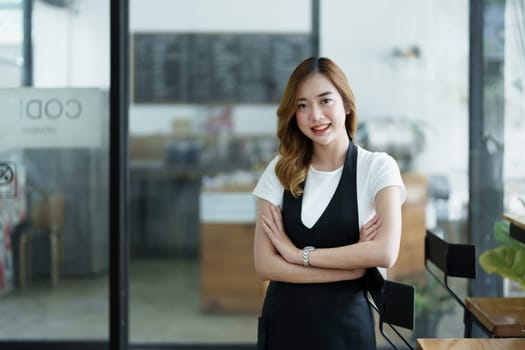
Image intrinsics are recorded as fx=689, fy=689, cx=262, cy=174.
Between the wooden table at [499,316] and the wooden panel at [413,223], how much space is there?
128 cm

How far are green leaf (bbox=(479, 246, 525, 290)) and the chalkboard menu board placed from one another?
1.71 m

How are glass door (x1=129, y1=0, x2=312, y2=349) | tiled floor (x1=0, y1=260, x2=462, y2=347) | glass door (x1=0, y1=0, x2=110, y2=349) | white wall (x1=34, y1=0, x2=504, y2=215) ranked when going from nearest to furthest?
glass door (x1=0, y1=0, x2=110, y2=349), tiled floor (x1=0, y1=260, x2=462, y2=347), white wall (x1=34, y1=0, x2=504, y2=215), glass door (x1=129, y1=0, x2=312, y2=349)

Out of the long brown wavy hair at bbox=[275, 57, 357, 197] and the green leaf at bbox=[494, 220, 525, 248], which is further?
the green leaf at bbox=[494, 220, 525, 248]

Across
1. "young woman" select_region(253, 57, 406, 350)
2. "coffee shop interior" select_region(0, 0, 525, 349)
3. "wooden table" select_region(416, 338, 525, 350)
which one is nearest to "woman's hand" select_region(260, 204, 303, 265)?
"young woman" select_region(253, 57, 406, 350)

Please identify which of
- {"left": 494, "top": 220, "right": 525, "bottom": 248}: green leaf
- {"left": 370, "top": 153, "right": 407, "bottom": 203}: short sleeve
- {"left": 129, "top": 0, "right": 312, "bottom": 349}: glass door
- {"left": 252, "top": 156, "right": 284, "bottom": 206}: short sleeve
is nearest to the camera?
{"left": 370, "top": 153, "right": 407, "bottom": 203}: short sleeve

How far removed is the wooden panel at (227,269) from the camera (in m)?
3.89

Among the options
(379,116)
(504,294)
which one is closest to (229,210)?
(379,116)

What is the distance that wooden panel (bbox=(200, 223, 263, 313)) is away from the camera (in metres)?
3.89

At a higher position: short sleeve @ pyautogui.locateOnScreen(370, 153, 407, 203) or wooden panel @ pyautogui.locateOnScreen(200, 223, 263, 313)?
short sleeve @ pyautogui.locateOnScreen(370, 153, 407, 203)

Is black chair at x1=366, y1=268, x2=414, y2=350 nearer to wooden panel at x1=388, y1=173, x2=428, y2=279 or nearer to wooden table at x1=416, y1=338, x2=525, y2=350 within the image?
wooden table at x1=416, y1=338, x2=525, y2=350

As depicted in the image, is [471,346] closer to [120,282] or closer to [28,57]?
[120,282]

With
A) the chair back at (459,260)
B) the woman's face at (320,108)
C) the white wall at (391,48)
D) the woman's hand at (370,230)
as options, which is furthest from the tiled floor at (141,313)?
the woman's face at (320,108)

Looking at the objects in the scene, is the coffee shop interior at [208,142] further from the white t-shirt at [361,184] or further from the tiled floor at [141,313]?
the white t-shirt at [361,184]

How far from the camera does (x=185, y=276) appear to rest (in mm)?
3928
